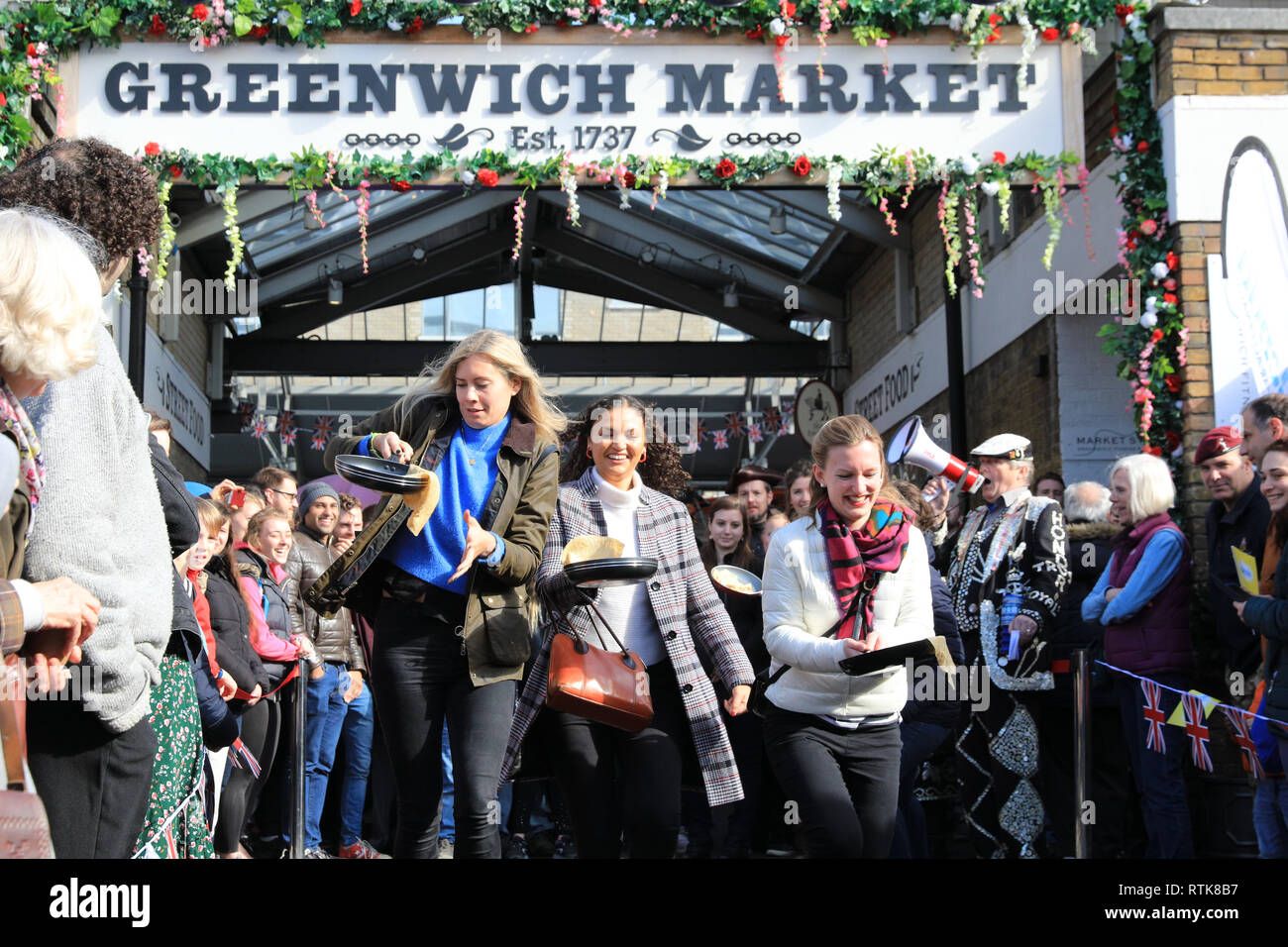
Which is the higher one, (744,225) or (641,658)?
(744,225)

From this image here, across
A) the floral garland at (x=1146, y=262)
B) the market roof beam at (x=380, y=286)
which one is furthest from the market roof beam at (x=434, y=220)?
the floral garland at (x=1146, y=262)

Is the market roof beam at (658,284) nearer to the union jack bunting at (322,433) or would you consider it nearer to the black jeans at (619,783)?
the union jack bunting at (322,433)

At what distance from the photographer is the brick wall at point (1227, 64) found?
7.46 meters

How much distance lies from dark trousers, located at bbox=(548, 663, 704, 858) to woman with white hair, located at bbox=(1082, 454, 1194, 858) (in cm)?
279

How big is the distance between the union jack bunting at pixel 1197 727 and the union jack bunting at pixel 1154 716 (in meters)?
0.11

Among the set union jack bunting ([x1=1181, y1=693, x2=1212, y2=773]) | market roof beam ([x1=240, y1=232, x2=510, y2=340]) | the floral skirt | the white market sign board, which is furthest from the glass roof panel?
the floral skirt

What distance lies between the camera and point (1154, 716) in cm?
588

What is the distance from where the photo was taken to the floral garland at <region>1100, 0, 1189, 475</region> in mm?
7281

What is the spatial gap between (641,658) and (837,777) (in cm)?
75

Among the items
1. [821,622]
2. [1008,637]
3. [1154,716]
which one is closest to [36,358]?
[821,622]

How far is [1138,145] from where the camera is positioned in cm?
757

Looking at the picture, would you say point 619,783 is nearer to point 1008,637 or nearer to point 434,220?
point 1008,637

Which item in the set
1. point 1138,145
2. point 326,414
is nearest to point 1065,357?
point 1138,145
